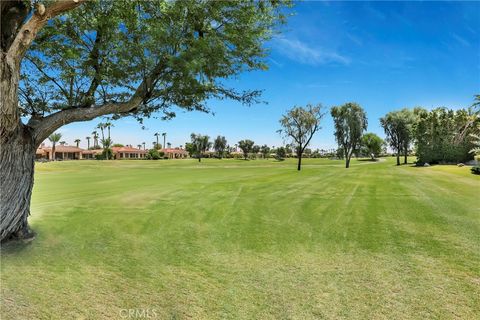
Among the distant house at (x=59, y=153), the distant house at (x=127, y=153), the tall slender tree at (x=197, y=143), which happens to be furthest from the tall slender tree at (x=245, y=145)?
the distant house at (x=59, y=153)

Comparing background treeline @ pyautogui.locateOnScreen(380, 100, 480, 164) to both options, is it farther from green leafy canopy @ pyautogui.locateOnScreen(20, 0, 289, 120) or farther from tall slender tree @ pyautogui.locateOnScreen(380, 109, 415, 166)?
green leafy canopy @ pyautogui.locateOnScreen(20, 0, 289, 120)

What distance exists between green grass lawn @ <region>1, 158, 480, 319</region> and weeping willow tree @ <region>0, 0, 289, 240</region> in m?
2.11

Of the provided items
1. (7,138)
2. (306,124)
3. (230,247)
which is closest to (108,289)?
(230,247)

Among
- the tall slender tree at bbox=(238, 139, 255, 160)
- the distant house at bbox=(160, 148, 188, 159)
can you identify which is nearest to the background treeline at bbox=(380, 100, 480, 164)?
the tall slender tree at bbox=(238, 139, 255, 160)

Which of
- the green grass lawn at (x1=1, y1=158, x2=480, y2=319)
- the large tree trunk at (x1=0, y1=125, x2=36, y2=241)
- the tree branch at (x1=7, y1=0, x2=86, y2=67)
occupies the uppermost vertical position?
the tree branch at (x1=7, y1=0, x2=86, y2=67)

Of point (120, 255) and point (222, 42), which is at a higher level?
point (222, 42)

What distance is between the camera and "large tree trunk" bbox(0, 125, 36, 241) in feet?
19.8

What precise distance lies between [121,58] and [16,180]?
3.67 meters

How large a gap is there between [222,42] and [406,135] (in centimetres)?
5506

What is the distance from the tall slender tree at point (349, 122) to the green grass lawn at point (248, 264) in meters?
35.4

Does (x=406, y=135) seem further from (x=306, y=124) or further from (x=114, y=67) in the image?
(x=114, y=67)

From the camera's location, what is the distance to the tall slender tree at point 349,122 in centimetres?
4294

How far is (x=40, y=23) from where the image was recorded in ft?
18.0

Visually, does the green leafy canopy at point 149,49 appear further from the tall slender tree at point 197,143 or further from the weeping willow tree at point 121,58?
the tall slender tree at point 197,143
